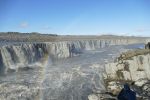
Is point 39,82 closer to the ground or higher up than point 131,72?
closer to the ground

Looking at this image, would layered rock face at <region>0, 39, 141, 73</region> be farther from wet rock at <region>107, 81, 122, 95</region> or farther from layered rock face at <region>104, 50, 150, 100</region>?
wet rock at <region>107, 81, 122, 95</region>

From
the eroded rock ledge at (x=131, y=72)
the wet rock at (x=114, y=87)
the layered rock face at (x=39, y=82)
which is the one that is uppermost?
the eroded rock ledge at (x=131, y=72)

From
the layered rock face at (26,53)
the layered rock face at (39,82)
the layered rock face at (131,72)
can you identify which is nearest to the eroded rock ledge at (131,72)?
the layered rock face at (131,72)

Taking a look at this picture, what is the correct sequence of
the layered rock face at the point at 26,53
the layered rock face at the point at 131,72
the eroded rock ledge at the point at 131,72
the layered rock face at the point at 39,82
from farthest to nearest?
the layered rock face at the point at 26,53 → the layered rock face at the point at 39,82 → the layered rock face at the point at 131,72 → the eroded rock ledge at the point at 131,72

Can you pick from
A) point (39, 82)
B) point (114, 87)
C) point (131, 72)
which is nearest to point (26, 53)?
point (39, 82)

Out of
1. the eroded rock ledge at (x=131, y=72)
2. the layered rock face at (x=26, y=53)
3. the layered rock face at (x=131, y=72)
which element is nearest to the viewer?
the eroded rock ledge at (x=131, y=72)

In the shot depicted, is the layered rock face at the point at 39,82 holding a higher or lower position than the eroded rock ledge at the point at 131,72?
lower

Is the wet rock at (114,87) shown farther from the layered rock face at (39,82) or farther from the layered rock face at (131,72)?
the layered rock face at (39,82)

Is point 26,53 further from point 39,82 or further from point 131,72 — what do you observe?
point 131,72

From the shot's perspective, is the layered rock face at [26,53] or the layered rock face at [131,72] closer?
the layered rock face at [131,72]

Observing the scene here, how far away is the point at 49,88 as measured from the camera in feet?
149

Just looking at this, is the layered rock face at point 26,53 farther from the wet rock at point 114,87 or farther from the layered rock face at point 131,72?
the wet rock at point 114,87

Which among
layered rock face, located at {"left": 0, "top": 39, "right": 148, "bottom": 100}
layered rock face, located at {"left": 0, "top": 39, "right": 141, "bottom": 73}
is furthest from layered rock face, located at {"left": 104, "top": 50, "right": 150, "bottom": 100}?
layered rock face, located at {"left": 0, "top": 39, "right": 141, "bottom": 73}

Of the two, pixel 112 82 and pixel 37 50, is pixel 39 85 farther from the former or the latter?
pixel 37 50
